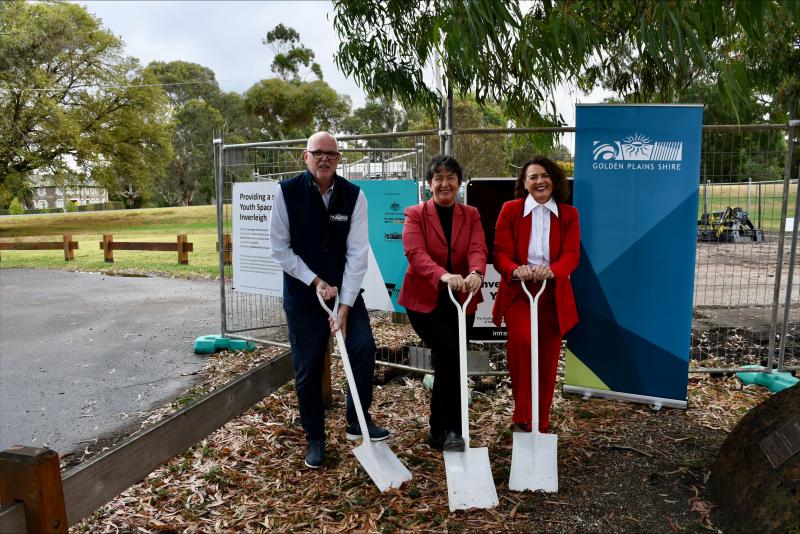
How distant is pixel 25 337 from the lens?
8.02 metres

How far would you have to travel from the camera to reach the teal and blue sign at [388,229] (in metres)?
4.95

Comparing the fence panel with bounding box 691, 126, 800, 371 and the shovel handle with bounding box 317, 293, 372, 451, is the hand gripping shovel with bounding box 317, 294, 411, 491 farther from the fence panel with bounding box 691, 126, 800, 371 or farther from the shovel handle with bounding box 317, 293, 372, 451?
the fence panel with bounding box 691, 126, 800, 371

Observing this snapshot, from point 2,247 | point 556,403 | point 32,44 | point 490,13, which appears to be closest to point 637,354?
point 556,403

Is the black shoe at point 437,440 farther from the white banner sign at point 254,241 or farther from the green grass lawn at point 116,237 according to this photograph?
the green grass lawn at point 116,237

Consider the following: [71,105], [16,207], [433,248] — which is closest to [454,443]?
[433,248]

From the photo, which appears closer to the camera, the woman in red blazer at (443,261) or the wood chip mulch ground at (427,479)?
the wood chip mulch ground at (427,479)

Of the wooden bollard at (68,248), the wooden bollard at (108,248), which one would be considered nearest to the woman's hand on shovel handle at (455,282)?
the wooden bollard at (108,248)

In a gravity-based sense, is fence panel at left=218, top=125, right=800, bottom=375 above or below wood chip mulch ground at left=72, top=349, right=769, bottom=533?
above

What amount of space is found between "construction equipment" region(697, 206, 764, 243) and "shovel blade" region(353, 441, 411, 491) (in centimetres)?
359

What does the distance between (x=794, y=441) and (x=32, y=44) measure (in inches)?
951

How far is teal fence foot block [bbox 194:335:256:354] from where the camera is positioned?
679cm

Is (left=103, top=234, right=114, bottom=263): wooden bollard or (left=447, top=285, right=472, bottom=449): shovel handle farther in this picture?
(left=103, top=234, right=114, bottom=263): wooden bollard

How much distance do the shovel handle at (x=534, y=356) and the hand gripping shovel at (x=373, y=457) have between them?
857 mm

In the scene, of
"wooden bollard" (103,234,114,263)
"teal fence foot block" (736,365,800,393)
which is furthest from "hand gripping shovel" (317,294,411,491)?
"wooden bollard" (103,234,114,263)
